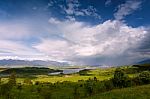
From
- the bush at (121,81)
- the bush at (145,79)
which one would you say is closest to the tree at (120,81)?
the bush at (121,81)

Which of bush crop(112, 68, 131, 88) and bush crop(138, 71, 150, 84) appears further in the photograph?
bush crop(112, 68, 131, 88)

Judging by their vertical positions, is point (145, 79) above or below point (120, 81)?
above

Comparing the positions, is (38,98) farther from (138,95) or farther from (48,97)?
(138,95)

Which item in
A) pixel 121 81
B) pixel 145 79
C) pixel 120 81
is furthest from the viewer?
pixel 120 81

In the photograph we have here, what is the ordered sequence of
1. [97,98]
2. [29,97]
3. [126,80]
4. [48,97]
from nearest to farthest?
1. [97,98]
2. [48,97]
3. [126,80]
4. [29,97]

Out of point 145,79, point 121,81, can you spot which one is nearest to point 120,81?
point 121,81

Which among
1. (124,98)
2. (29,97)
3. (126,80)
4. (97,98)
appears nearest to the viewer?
(124,98)

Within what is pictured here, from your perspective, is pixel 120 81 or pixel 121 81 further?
pixel 120 81

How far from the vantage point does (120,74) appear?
127 m

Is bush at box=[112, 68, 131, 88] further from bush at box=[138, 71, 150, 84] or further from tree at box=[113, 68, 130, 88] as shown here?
bush at box=[138, 71, 150, 84]

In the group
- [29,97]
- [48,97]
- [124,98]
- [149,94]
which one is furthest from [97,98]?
[29,97]

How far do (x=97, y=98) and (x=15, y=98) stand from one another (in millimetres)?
74975

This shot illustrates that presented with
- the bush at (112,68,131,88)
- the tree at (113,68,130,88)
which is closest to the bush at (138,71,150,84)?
the bush at (112,68,131,88)

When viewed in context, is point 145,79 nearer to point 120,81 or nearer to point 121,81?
point 121,81
